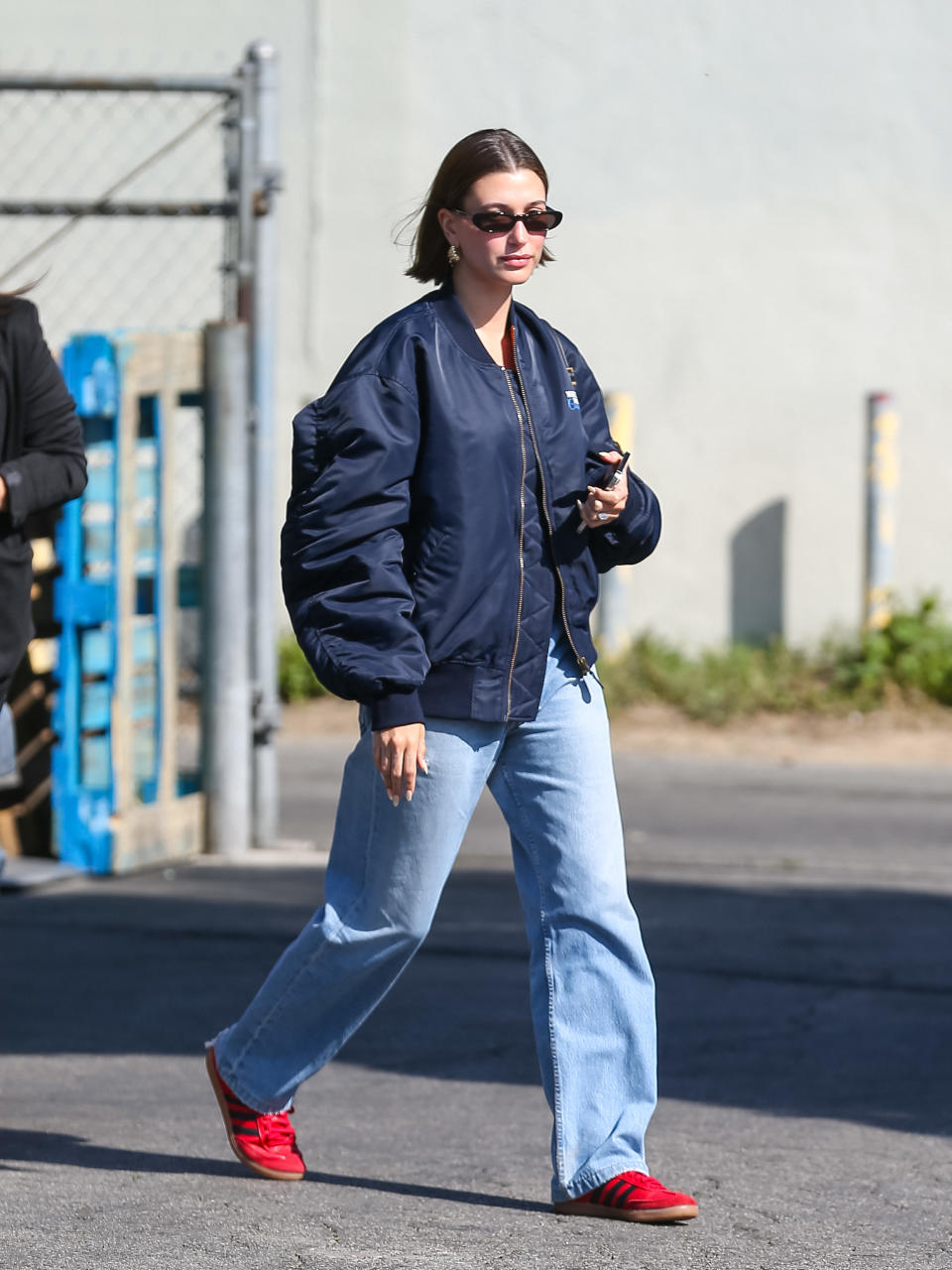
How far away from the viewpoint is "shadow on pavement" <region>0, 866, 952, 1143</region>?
4828 mm

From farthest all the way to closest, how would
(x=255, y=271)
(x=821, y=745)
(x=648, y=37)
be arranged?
(x=648, y=37), (x=821, y=745), (x=255, y=271)

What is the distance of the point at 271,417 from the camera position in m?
7.71

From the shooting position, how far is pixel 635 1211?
356cm

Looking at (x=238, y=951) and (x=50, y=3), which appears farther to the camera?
(x=50, y=3)

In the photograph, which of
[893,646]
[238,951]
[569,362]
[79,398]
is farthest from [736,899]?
[893,646]

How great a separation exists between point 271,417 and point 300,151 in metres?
6.17

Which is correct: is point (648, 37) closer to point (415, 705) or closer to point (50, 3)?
point (50, 3)

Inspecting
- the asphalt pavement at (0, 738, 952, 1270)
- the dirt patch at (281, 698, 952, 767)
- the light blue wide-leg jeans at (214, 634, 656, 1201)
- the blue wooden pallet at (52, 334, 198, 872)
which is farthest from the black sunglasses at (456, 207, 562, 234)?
the dirt patch at (281, 698, 952, 767)

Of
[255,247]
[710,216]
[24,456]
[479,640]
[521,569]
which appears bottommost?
[479,640]

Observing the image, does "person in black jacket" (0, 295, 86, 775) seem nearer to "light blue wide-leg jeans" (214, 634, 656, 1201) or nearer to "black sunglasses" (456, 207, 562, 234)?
"light blue wide-leg jeans" (214, 634, 656, 1201)

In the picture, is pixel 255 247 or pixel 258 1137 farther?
pixel 255 247

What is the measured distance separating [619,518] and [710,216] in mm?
9883

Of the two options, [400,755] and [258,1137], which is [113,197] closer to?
[258,1137]

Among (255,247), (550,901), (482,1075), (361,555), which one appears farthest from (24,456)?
(255,247)
